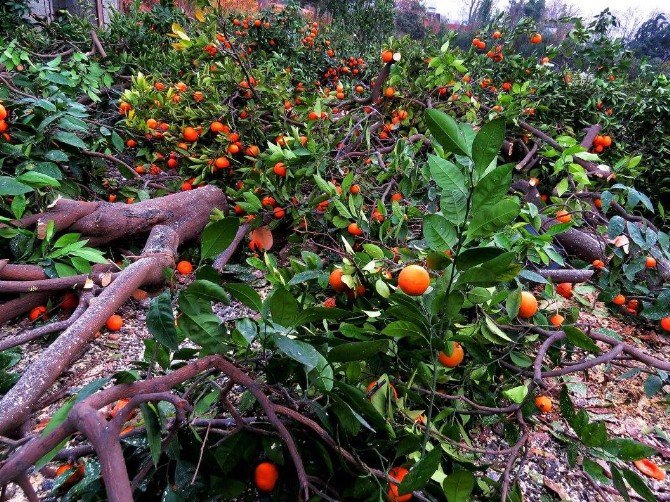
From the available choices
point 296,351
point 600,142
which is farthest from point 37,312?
point 600,142

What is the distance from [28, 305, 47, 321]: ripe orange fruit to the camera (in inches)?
79.3

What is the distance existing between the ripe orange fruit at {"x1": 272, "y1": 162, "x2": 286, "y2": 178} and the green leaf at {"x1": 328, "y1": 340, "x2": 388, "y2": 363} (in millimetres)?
1719

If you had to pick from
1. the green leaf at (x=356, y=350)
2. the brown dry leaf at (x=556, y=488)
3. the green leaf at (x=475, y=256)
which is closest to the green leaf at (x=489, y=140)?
the green leaf at (x=475, y=256)

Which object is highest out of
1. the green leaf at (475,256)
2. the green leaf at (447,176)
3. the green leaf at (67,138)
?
the green leaf at (447,176)

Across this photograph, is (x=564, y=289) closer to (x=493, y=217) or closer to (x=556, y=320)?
(x=556, y=320)

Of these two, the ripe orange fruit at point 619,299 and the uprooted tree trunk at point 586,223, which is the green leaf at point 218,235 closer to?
the uprooted tree trunk at point 586,223

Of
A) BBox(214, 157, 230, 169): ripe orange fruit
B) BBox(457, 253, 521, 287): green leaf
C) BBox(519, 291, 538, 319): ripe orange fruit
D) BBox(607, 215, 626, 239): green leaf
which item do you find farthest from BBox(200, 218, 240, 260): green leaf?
BBox(214, 157, 230, 169): ripe orange fruit

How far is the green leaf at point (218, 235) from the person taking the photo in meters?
0.70

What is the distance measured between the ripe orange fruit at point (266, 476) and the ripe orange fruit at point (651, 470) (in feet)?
3.86

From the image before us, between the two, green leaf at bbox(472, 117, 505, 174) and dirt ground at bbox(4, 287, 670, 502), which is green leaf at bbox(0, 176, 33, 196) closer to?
dirt ground at bbox(4, 287, 670, 502)

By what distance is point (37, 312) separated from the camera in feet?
6.63

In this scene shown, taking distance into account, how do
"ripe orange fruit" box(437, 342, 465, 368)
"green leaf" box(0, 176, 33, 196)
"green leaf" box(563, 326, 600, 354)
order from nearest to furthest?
"green leaf" box(563, 326, 600, 354)
"ripe orange fruit" box(437, 342, 465, 368)
"green leaf" box(0, 176, 33, 196)

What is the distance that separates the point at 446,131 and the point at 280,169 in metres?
1.91

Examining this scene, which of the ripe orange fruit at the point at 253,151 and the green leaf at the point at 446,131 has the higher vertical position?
the green leaf at the point at 446,131
